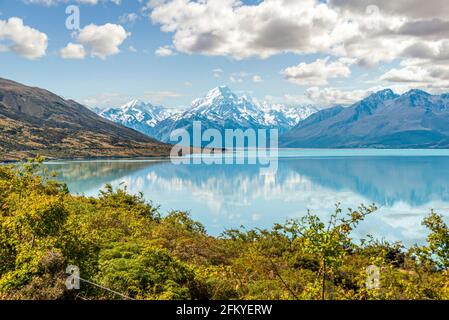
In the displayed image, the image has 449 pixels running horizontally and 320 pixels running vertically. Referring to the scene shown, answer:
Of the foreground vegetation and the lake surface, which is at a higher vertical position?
the foreground vegetation

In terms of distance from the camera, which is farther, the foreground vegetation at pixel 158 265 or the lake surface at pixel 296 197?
the lake surface at pixel 296 197

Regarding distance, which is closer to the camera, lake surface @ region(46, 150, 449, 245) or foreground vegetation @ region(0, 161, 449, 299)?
foreground vegetation @ region(0, 161, 449, 299)

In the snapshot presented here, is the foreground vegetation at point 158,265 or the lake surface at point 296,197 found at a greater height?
the foreground vegetation at point 158,265

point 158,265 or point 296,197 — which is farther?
point 296,197

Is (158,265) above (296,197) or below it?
above
